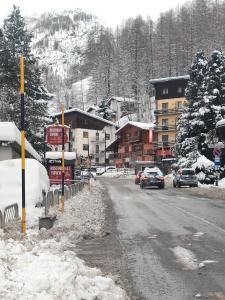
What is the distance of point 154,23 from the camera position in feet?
448

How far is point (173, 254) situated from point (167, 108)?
8418 centimetres

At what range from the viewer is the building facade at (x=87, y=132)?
112812 mm

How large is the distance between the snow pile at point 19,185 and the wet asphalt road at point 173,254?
9.83ft

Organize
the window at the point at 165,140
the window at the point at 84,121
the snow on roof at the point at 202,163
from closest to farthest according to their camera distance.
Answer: the snow on roof at the point at 202,163 < the window at the point at 165,140 < the window at the point at 84,121

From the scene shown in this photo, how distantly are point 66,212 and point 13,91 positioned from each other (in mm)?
A: 29588

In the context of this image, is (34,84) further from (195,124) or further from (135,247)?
(135,247)

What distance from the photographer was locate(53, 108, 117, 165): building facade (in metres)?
113

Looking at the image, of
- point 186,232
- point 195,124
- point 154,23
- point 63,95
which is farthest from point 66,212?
point 63,95

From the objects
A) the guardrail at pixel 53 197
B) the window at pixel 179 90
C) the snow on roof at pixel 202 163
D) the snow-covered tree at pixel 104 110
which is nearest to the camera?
the guardrail at pixel 53 197

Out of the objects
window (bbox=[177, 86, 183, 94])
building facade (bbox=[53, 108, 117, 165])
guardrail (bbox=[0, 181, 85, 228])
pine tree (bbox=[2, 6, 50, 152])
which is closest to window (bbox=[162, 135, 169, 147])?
window (bbox=[177, 86, 183, 94])

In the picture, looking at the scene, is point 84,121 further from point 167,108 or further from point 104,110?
point 167,108

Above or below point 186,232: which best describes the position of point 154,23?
above

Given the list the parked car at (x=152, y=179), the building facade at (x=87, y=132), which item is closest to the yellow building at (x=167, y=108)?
the building facade at (x=87, y=132)

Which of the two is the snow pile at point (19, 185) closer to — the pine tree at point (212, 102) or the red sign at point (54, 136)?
the red sign at point (54, 136)
